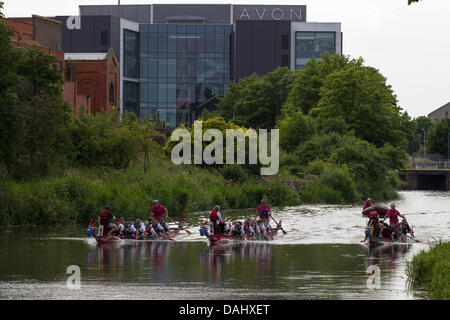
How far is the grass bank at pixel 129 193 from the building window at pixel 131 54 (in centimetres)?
5468

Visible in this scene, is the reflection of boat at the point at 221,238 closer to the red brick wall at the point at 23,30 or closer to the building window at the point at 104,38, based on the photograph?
the red brick wall at the point at 23,30

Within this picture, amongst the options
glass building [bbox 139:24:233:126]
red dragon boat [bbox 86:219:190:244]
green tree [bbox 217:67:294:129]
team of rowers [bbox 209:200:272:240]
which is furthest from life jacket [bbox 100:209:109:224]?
glass building [bbox 139:24:233:126]

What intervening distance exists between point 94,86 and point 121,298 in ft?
252

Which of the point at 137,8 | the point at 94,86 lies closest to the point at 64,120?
the point at 94,86

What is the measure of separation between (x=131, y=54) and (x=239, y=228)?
8821 centimetres

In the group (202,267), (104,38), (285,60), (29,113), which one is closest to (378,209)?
(29,113)

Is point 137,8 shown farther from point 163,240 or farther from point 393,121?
point 163,240

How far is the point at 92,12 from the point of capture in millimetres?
163375

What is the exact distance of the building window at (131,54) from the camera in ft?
400

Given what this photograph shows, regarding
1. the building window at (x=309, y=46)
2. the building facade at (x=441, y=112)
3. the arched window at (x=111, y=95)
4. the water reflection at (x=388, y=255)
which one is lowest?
the water reflection at (x=388, y=255)

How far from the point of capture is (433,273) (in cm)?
2109

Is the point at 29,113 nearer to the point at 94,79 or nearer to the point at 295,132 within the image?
the point at 295,132

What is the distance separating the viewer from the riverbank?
18.8 metres
